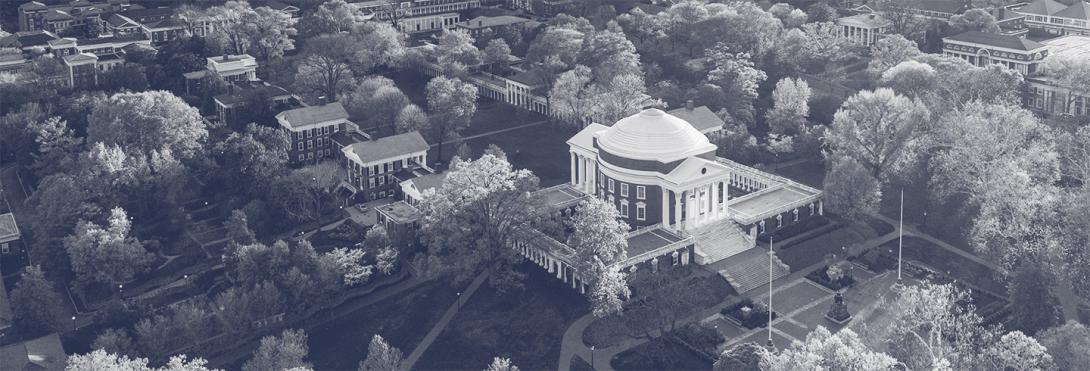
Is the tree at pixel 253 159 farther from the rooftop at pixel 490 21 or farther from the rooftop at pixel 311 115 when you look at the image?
the rooftop at pixel 490 21

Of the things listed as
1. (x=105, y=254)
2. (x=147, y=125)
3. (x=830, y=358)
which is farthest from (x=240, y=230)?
(x=830, y=358)

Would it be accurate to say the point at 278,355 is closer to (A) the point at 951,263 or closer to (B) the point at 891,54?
(A) the point at 951,263

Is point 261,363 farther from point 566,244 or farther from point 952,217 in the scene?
point 952,217

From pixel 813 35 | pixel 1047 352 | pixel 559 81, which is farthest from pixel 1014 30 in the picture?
pixel 1047 352

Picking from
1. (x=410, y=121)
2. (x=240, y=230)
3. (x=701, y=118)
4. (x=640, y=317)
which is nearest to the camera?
(x=640, y=317)

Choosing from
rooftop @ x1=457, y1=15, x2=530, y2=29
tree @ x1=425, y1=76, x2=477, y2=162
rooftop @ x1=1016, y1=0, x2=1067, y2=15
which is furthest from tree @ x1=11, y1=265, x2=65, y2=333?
rooftop @ x1=1016, y1=0, x2=1067, y2=15

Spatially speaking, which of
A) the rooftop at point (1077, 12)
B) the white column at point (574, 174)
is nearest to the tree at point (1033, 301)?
the white column at point (574, 174)
